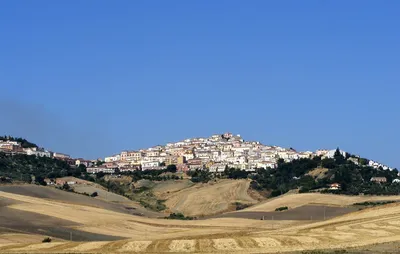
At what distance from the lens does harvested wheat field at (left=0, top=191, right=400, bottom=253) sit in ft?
186

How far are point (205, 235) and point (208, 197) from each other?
299ft

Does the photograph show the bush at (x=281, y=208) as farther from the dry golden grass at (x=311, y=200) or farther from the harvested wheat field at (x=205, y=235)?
the harvested wheat field at (x=205, y=235)

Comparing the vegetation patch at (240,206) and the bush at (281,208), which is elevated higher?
the vegetation patch at (240,206)

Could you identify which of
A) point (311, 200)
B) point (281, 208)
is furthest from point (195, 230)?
point (311, 200)

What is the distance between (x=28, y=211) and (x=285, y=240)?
181 ft

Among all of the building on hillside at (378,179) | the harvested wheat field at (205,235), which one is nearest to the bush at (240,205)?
the harvested wheat field at (205,235)

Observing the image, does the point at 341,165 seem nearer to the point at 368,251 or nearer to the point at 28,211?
the point at 28,211

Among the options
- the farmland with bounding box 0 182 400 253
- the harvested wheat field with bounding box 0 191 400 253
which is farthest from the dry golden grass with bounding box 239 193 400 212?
the harvested wheat field with bounding box 0 191 400 253

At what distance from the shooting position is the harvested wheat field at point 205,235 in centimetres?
5669

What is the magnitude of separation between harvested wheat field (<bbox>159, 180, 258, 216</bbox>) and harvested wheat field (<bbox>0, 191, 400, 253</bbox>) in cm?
3725

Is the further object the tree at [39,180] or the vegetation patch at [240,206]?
the tree at [39,180]

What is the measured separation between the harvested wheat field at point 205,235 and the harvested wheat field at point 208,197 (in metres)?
37.3

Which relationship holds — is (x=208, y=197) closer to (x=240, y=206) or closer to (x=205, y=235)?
(x=240, y=206)

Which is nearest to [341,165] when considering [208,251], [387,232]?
[387,232]
